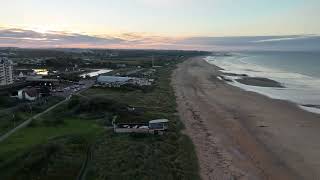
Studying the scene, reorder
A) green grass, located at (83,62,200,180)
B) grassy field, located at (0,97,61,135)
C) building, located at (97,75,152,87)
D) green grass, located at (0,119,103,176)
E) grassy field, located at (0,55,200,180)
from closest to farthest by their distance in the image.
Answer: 1. grassy field, located at (0,55,200,180)
2. green grass, located at (83,62,200,180)
3. green grass, located at (0,119,103,176)
4. grassy field, located at (0,97,61,135)
5. building, located at (97,75,152,87)

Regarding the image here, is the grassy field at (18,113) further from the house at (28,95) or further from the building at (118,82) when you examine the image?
the building at (118,82)

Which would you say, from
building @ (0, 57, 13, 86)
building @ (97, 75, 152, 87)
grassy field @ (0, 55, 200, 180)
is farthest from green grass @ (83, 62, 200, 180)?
building @ (0, 57, 13, 86)

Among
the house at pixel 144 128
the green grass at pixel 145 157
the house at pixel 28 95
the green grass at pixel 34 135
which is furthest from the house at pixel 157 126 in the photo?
the house at pixel 28 95

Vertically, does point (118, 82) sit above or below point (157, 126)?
above

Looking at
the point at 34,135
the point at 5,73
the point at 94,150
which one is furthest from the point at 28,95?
the point at 94,150

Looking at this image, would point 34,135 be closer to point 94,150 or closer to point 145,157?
point 94,150

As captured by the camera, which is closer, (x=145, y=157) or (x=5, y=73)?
(x=145, y=157)

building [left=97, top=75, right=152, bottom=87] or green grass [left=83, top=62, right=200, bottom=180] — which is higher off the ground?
building [left=97, top=75, right=152, bottom=87]

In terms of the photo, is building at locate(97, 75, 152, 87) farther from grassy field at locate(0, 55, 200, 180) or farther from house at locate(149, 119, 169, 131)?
house at locate(149, 119, 169, 131)
